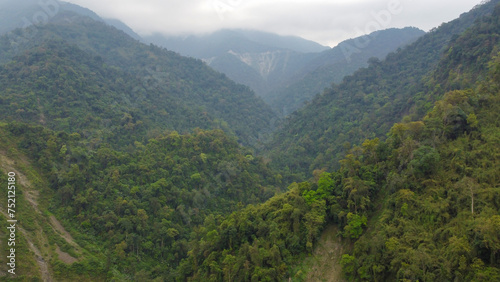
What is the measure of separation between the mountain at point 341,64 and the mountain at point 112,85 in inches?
662

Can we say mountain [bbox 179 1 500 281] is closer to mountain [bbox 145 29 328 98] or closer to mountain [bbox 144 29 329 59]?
mountain [bbox 145 29 328 98]

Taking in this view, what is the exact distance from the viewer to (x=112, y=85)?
51594 mm

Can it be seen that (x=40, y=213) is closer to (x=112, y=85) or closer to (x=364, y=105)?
(x=112, y=85)

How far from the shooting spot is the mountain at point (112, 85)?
38594 millimetres

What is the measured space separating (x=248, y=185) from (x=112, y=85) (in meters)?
30.8

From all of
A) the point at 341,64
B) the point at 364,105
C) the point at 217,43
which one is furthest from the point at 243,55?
the point at 364,105

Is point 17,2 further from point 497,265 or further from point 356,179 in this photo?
point 497,265

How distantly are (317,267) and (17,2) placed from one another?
127317mm

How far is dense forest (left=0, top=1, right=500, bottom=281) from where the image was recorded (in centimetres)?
1517

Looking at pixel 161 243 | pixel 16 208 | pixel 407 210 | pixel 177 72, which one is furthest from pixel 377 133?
pixel 177 72

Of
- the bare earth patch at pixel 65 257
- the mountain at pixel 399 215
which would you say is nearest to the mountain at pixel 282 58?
the mountain at pixel 399 215

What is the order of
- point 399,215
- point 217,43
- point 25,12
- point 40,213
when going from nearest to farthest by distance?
point 399,215, point 40,213, point 25,12, point 217,43

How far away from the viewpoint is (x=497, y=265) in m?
12.1

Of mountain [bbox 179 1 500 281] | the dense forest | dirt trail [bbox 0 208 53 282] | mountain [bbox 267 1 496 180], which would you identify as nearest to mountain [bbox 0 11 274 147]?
the dense forest
